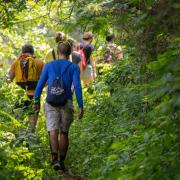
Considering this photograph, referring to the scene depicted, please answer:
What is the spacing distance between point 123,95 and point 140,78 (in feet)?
1.65

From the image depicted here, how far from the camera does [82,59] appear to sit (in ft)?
37.9

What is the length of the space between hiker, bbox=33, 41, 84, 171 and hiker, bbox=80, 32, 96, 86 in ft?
11.2

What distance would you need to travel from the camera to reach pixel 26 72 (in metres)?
9.37

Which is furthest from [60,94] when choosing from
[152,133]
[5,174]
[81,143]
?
[5,174]

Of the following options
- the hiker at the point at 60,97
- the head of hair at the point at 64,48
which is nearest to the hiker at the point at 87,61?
the head of hair at the point at 64,48

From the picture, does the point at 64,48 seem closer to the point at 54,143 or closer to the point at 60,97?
the point at 60,97

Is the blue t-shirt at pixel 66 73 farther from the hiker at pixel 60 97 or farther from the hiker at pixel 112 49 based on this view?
the hiker at pixel 112 49

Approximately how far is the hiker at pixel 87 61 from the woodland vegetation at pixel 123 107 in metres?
1.06

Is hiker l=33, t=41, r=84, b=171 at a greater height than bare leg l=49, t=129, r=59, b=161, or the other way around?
hiker l=33, t=41, r=84, b=171

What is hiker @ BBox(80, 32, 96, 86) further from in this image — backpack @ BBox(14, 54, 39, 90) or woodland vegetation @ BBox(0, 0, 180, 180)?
backpack @ BBox(14, 54, 39, 90)

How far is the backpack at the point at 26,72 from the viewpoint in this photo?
934 cm

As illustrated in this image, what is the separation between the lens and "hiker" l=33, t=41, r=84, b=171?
7.69m

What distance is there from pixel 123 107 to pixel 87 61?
4.42 metres

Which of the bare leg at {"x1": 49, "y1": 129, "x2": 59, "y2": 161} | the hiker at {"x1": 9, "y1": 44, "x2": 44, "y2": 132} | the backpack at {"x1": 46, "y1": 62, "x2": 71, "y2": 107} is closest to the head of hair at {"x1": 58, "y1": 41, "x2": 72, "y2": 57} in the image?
the backpack at {"x1": 46, "y1": 62, "x2": 71, "y2": 107}
